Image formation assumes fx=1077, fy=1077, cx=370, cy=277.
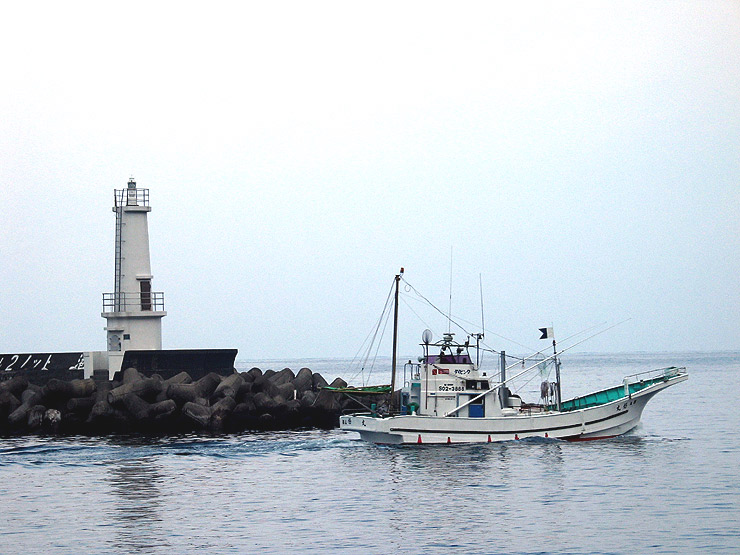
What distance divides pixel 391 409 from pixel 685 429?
667 inches

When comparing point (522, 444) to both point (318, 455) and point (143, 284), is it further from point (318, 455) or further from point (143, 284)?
point (143, 284)

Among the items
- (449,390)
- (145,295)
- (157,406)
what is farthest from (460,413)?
(145,295)

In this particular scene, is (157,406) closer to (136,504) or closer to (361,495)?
(136,504)

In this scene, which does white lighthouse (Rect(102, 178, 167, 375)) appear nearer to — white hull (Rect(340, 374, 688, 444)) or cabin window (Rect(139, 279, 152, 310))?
cabin window (Rect(139, 279, 152, 310))

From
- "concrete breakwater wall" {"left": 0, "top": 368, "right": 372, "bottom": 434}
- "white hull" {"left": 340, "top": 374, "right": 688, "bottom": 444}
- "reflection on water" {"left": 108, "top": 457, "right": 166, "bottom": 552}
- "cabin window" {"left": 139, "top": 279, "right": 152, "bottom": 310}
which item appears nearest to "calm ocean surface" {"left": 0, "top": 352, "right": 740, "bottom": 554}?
"reflection on water" {"left": 108, "top": 457, "right": 166, "bottom": 552}

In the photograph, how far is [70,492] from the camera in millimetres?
30859

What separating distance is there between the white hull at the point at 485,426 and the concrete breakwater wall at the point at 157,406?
7.25 meters

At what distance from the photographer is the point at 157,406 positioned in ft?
143

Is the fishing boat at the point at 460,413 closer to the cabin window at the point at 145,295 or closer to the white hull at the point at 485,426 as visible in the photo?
the white hull at the point at 485,426

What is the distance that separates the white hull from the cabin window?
14735 mm

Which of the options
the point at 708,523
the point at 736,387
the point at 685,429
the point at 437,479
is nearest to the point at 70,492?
the point at 437,479

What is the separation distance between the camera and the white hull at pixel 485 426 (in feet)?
124

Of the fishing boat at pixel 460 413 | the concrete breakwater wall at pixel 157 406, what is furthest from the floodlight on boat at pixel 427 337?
the concrete breakwater wall at pixel 157 406

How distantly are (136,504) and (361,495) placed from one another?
615cm
